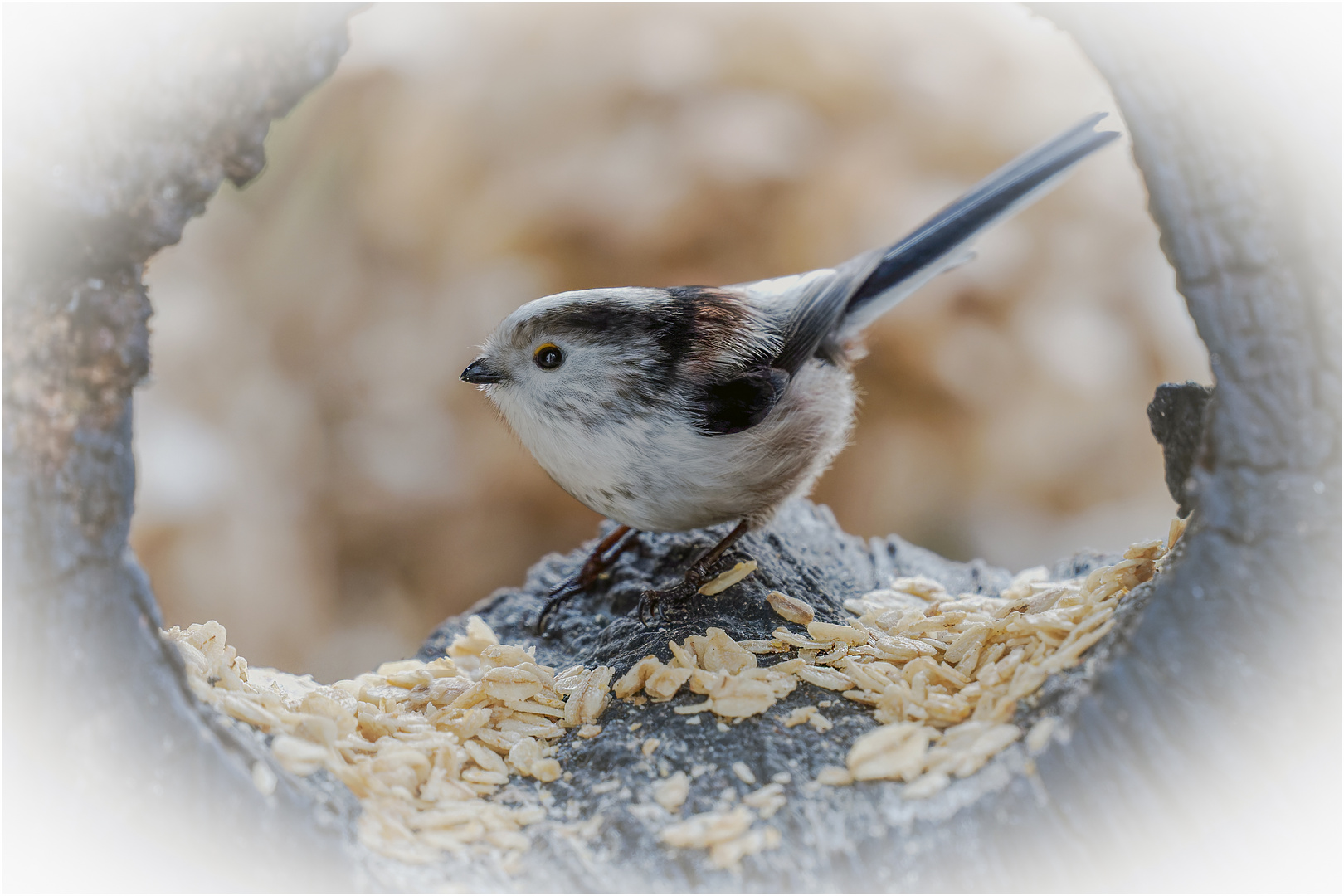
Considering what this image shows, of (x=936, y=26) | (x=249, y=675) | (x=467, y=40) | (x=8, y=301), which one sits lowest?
(x=249, y=675)

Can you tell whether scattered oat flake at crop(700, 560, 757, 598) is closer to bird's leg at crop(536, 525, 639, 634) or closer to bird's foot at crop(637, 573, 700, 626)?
bird's foot at crop(637, 573, 700, 626)

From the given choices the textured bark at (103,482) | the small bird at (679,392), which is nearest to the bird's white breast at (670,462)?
the small bird at (679,392)

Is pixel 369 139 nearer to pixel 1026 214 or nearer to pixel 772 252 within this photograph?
pixel 772 252

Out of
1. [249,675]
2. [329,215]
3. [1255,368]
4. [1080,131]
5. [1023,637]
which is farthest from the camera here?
[329,215]

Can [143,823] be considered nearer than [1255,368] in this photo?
Yes

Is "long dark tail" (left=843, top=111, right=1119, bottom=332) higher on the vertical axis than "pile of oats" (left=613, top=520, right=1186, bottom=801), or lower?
higher

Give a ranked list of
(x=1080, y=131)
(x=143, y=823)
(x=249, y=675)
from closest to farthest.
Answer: (x=143, y=823), (x=249, y=675), (x=1080, y=131)

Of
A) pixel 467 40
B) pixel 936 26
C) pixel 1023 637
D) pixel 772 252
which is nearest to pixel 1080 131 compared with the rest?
pixel 1023 637

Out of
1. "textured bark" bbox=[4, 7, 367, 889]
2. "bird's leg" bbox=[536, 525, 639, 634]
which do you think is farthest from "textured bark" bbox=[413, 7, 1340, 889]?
"bird's leg" bbox=[536, 525, 639, 634]
